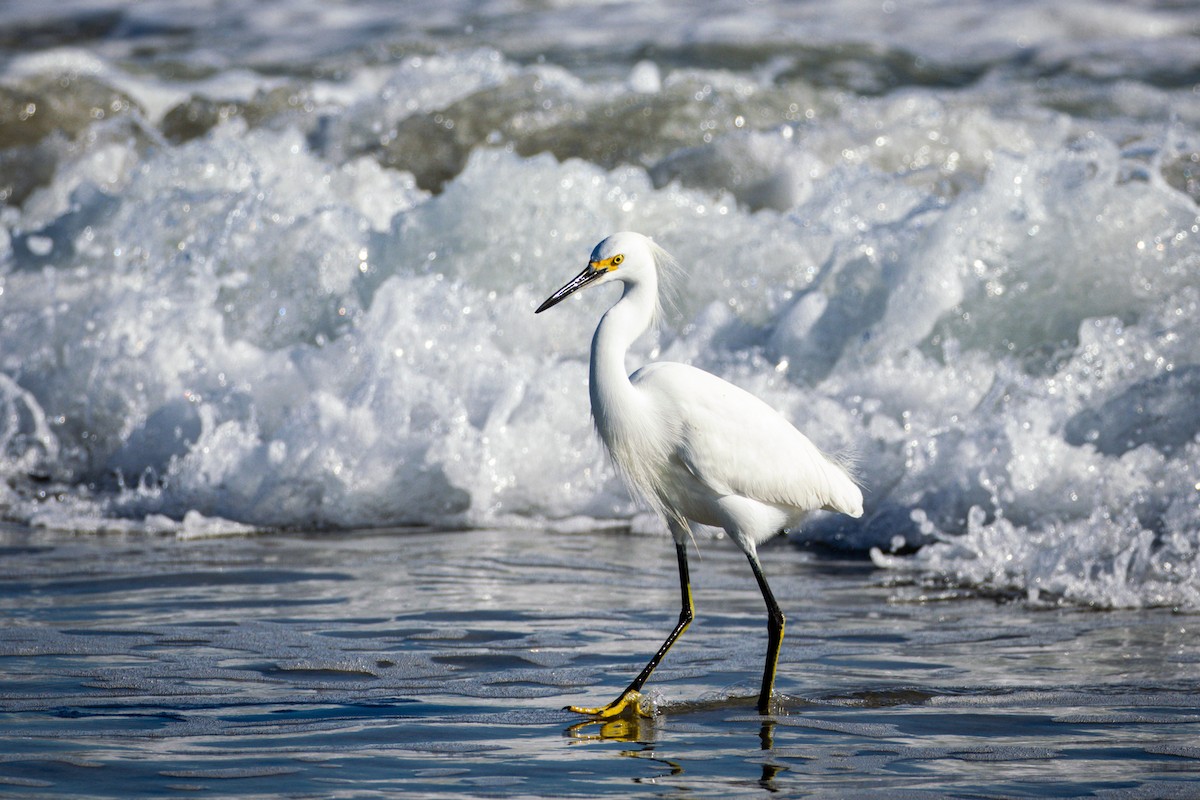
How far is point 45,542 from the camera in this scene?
6625mm

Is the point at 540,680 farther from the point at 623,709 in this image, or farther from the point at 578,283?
the point at 578,283

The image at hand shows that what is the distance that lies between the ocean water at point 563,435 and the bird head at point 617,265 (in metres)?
0.60

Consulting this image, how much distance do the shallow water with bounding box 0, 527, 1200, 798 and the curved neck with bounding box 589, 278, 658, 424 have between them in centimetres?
84

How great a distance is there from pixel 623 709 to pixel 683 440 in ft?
2.66

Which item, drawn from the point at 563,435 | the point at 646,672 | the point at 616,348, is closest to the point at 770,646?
the point at 646,672

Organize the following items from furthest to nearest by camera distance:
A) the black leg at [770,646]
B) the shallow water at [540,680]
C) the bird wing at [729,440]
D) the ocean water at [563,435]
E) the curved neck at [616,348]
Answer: the bird wing at [729,440], the curved neck at [616,348], the black leg at [770,646], the ocean water at [563,435], the shallow water at [540,680]

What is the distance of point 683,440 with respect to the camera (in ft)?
14.4

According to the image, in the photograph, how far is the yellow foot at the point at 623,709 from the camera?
4.04m

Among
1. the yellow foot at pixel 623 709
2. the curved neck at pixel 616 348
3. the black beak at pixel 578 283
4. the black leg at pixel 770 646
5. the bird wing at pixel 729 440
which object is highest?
the black beak at pixel 578 283

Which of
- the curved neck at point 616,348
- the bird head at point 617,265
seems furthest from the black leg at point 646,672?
the bird head at point 617,265

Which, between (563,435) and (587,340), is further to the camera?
(587,340)

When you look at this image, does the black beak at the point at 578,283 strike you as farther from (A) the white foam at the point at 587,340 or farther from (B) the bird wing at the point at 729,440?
(A) the white foam at the point at 587,340

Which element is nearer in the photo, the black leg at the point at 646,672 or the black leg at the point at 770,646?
the black leg at the point at 646,672

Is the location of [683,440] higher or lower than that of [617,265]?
lower
